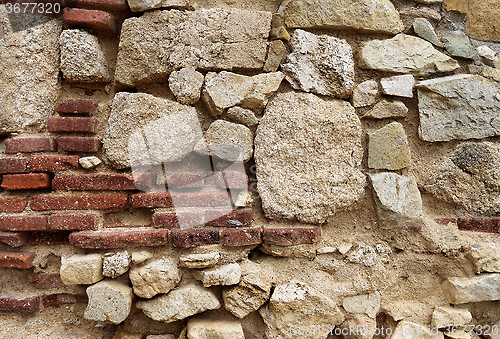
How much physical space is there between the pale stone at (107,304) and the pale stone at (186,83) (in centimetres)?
87

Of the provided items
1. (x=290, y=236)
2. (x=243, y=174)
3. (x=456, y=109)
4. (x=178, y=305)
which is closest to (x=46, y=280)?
(x=178, y=305)

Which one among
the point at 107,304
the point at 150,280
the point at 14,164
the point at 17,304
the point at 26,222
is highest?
the point at 14,164

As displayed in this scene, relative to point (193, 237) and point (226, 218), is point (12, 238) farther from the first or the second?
point (226, 218)

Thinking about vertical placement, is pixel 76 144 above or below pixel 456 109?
below

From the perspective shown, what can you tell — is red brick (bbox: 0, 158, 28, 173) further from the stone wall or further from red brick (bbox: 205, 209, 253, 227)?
red brick (bbox: 205, 209, 253, 227)

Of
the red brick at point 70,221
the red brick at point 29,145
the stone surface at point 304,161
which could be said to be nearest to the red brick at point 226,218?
the stone surface at point 304,161

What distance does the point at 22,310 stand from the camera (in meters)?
1.33

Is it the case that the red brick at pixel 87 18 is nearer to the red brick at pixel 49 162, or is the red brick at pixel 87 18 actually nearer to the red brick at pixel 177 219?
the red brick at pixel 49 162

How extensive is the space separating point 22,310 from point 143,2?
4.74 feet

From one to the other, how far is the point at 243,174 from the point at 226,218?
0.70 feet

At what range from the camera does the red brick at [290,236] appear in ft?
4.57

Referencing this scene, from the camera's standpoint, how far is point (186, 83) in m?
1.40

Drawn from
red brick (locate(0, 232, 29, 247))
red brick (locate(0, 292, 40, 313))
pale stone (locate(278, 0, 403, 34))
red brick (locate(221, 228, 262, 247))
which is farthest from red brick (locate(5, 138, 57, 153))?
pale stone (locate(278, 0, 403, 34))

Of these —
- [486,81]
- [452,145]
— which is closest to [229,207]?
[452,145]
